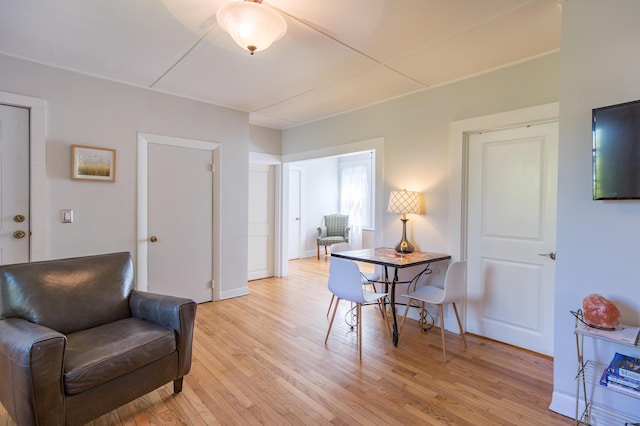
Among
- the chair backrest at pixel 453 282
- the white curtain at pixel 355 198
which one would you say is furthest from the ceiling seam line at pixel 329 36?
the white curtain at pixel 355 198

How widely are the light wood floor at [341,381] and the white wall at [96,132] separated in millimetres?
1400

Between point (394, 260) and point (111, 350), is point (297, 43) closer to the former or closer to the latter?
point (394, 260)

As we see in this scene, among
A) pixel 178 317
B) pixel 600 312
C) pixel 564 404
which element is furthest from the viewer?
pixel 178 317

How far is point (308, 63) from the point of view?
106 inches

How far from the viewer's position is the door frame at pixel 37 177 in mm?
2754

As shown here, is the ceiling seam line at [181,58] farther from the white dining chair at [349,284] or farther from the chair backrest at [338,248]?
the chair backrest at [338,248]

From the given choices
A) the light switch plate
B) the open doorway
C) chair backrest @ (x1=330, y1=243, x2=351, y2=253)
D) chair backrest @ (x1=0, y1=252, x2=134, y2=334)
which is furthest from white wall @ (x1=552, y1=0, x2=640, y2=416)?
the open doorway

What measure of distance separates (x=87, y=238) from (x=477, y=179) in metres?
3.79

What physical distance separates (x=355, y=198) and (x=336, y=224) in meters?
0.81

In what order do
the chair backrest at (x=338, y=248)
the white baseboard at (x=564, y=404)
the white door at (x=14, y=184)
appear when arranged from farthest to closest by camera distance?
1. the chair backrest at (x=338, y=248)
2. the white door at (x=14, y=184)
3. the white baseboard at (x=564, y=404)

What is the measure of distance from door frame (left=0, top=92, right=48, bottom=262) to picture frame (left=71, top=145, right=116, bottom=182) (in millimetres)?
220

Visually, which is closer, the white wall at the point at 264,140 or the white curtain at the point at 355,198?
the white wall at the point at 264,140

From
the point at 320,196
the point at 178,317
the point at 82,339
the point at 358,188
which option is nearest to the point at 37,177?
the point at 82,339

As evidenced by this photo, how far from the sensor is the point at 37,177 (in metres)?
2.78
